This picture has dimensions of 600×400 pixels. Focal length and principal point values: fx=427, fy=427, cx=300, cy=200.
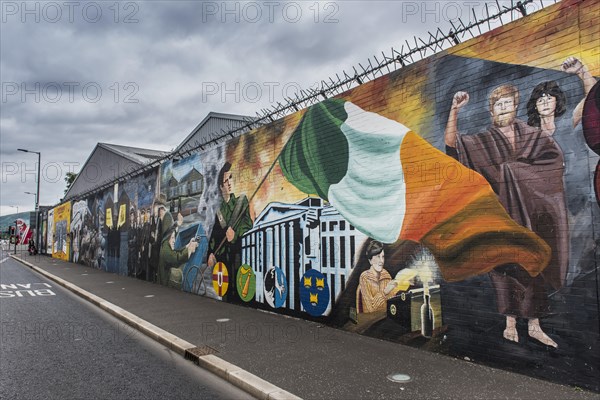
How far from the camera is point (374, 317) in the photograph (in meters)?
6.56

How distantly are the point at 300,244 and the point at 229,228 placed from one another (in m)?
2.90

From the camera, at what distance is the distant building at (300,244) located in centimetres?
717

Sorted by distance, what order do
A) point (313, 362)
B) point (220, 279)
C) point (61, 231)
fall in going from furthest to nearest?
point (61, 231) < point (220, 279) < point (313, 362)

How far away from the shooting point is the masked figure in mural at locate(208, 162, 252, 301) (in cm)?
1002

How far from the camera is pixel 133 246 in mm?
17031

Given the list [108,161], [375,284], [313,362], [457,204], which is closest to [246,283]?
[375,284]

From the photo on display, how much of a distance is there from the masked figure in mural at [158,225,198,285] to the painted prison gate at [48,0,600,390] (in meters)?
3.60

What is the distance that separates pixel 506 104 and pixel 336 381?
372 cm

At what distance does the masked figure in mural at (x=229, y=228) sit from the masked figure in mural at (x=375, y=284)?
3729 mm

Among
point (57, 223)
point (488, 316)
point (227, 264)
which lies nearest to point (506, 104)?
point (488, 316)

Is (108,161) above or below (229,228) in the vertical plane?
above

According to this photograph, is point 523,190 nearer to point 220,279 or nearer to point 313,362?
point 313,362

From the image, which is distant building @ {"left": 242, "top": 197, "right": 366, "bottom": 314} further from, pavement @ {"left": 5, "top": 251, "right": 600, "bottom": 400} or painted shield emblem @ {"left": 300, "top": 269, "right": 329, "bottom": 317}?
pavement @ {"left": 5, "top": 251, "right": 600, "bottom": 400}

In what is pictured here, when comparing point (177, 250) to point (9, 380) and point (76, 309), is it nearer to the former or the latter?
point (76, 309)
